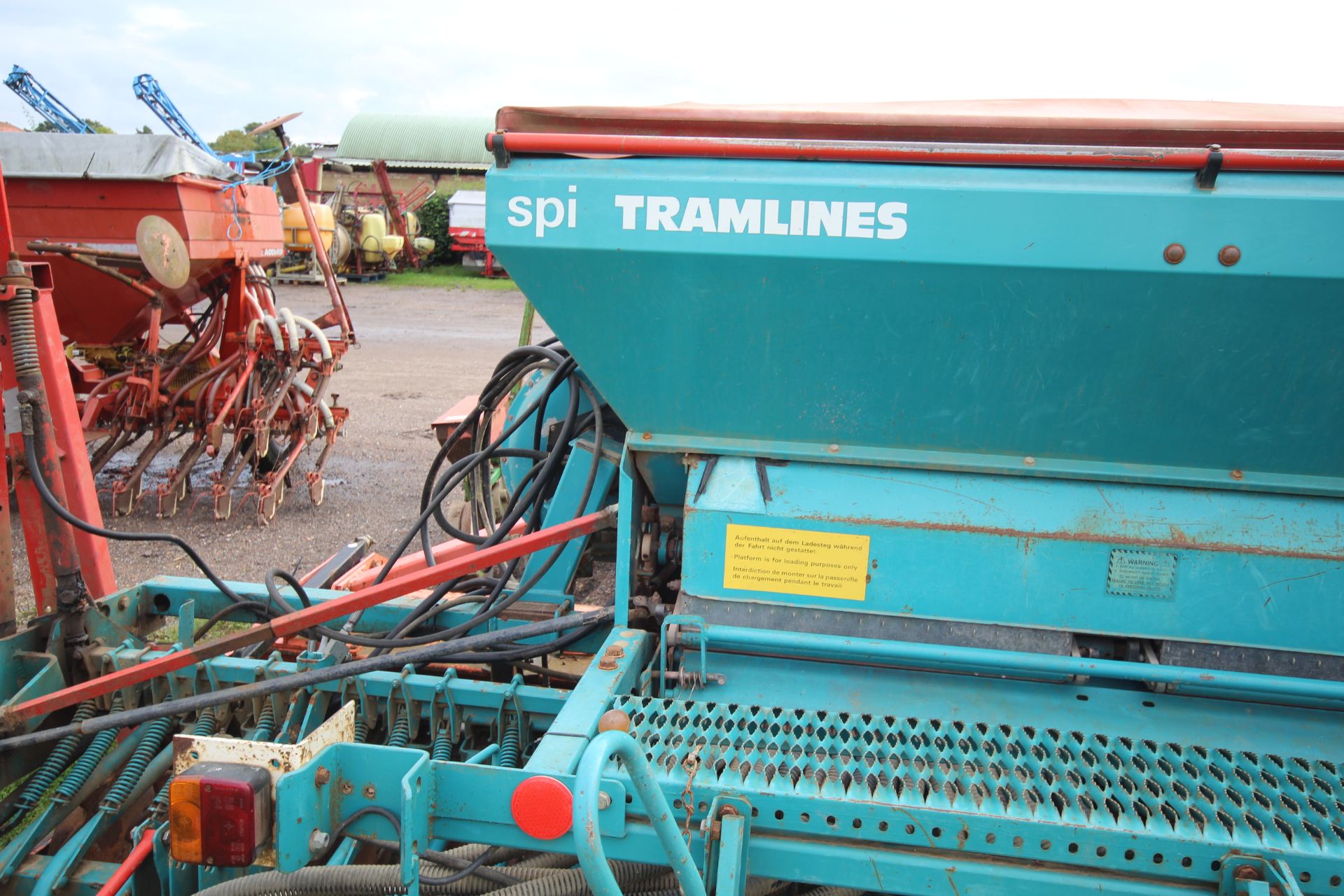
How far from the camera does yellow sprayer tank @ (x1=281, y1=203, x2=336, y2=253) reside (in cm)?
1616

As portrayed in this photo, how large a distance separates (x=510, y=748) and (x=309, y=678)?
1.67 ft

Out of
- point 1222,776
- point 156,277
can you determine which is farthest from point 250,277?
point 1222,776

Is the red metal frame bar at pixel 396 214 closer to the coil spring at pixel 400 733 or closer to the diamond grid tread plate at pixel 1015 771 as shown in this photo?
the coil spring at pixel 400 733

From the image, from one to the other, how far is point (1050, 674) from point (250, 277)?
5.70 meters

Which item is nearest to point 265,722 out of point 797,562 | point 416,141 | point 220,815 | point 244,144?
point 220,815

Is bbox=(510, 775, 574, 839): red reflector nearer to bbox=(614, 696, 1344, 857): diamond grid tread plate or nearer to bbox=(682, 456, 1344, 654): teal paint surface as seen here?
bbox=(614, 696, 1344, 857): diamond grid tread plate

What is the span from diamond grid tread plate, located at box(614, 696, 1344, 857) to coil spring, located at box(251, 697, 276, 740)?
1104 millimetres

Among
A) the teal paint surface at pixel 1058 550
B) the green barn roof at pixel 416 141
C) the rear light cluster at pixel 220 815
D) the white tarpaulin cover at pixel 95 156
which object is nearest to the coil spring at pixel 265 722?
the rear light cluster at pixel 220 815

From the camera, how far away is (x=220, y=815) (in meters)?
1.47

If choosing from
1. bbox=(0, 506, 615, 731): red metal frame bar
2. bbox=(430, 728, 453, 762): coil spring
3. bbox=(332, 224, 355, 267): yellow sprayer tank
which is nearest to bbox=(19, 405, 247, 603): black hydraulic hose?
bbox=(0, 506, 615, 731): red metal frame bar

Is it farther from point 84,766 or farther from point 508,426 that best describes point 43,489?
point 508,426

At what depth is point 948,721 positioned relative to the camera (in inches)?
73.1

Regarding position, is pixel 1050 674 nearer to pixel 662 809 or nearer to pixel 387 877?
pixel 662 809

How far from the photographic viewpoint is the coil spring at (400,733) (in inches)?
93.4
